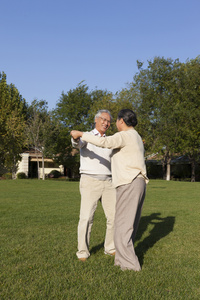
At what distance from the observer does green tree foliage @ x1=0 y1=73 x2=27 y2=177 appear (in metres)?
35.4

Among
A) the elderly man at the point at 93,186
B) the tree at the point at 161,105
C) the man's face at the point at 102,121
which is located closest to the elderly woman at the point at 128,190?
the elderly man at the point at 93,186

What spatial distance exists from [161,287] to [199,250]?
2.37 metres

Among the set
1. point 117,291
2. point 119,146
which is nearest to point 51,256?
point 117,291

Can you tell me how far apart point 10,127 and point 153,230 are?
2956 cm

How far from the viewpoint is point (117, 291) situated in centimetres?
392

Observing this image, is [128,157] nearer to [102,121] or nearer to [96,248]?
[102,121]

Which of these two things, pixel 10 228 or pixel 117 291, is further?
pixel 10 228

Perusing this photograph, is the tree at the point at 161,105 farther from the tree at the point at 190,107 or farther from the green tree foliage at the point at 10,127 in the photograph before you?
the green tree foliage at the point at 10,127

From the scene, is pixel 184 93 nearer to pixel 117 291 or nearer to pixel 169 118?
pixel 169 118

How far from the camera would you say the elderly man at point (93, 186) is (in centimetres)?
532

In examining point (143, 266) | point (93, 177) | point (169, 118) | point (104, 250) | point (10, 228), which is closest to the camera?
point (143, 266)

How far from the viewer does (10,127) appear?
116 feet

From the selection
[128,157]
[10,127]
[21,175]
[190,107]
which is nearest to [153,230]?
[128,157]

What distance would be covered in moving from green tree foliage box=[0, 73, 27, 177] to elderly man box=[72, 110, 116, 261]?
30.8 m
